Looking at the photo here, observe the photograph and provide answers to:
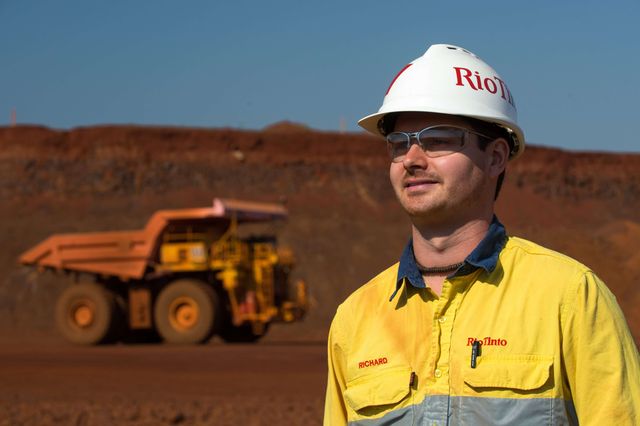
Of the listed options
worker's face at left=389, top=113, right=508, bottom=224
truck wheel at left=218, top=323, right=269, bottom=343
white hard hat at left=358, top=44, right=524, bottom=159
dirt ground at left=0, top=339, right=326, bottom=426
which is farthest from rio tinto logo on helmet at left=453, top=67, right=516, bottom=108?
truck wheel at left=218, top=323, right=269, bottom=343

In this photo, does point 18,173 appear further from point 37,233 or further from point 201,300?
point 201,300

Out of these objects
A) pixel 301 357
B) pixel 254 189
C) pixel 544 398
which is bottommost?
pixel 301 357

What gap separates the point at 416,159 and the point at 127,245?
75.0 ft

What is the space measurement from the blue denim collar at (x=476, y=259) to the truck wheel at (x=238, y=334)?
22.9 metres

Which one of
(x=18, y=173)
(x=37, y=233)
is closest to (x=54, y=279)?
(x=37, y=233)

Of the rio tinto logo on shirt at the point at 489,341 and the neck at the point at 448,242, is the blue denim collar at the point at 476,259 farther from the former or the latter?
the rio tinto logo on shirt at the point at 489,341

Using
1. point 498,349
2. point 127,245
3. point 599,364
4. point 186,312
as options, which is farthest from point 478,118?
point 127,245

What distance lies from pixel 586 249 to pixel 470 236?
39.9 meters

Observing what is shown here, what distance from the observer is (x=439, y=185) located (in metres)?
3.13

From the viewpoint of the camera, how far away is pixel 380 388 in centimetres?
309

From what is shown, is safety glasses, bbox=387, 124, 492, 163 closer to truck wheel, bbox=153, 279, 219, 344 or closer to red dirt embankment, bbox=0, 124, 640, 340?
truck wheel, bbox=153, 279, 219, 344

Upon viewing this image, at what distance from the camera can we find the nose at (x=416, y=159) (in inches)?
124

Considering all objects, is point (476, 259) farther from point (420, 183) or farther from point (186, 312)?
point (186, 312)

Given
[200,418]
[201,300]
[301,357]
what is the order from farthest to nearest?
[201,300], [301,357], [200,418]
